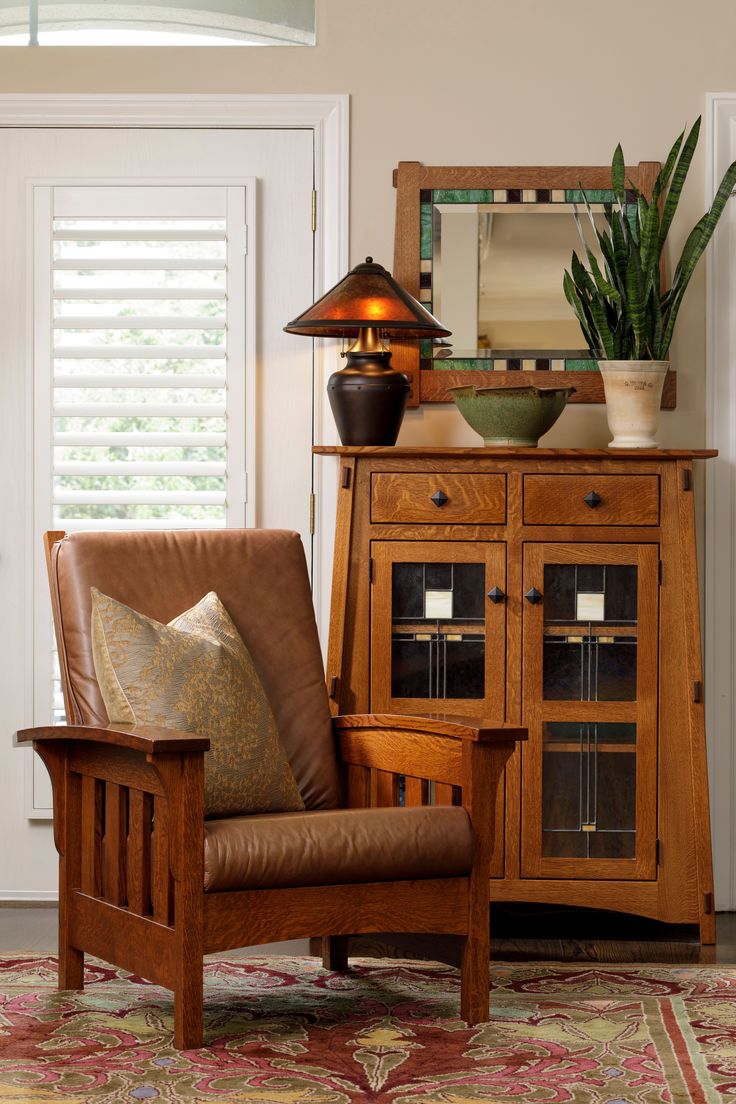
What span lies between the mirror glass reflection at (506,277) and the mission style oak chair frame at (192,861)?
1.31m

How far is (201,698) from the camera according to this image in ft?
8.51

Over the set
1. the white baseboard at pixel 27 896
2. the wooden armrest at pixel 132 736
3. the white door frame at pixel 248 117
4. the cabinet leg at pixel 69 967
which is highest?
the white door frame at pixel 248 117

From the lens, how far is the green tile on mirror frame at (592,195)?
3.68m

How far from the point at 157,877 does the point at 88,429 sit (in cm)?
165

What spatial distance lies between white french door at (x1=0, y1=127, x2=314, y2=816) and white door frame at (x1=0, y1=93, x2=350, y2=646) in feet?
0.10

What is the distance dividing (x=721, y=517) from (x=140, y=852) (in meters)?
1.97

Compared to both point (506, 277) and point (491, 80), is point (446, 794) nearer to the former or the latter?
point (506, 277)

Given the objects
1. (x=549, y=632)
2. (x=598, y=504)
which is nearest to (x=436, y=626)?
(x=549, y=632)

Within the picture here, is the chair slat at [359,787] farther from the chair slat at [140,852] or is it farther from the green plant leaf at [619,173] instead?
the green plant leaf at [619,173]

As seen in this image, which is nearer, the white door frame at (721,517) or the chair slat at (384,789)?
the chair slat at (384,789)

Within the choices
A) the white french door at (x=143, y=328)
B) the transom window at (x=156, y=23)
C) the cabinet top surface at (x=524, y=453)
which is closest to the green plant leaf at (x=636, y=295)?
the cabinet top surface at (x=524, y=453)

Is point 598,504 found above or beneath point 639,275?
beneath

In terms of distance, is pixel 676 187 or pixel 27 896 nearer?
pixel 676 187

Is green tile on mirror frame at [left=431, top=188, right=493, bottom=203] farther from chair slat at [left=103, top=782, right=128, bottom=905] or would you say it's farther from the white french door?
chair slat at [left=103, top=782, right=128, bottom=905]
